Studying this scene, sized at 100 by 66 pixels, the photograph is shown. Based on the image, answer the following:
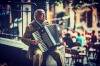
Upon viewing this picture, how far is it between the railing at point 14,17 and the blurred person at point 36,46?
0.16 meters

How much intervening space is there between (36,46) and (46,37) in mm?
210

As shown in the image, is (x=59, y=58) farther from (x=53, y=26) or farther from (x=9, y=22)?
(x=9, y=22)

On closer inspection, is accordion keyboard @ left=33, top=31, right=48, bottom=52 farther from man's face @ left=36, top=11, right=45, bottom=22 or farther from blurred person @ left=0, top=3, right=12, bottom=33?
blurred person @ left=0, top=3, right=12, bottom=33

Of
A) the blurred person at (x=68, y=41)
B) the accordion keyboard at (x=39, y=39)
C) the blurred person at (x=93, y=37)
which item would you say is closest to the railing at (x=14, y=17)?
the accordion keyboard at (x=39, y=39)

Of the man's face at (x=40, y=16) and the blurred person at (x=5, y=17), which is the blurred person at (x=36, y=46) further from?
the blurred person at (x=5, y=17)

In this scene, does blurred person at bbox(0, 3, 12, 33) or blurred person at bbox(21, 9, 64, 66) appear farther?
blurred person at bbox(0, 3, 12, 33)

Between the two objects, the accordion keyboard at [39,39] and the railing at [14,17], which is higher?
the railing at [14,17]

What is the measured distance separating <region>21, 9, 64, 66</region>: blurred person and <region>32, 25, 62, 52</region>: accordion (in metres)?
0.06

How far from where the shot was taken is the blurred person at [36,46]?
4.21m

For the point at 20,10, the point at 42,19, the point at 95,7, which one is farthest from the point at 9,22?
the point at 95,7

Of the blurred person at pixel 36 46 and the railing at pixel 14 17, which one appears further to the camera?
the railing at pixel 14 17

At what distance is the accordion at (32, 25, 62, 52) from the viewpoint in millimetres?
4148

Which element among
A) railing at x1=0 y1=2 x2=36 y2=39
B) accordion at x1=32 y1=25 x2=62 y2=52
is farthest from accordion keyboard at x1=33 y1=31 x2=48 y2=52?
railing at x1=0 y1=2 x2=36 y2=39

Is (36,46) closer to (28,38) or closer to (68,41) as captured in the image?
(28,38)
